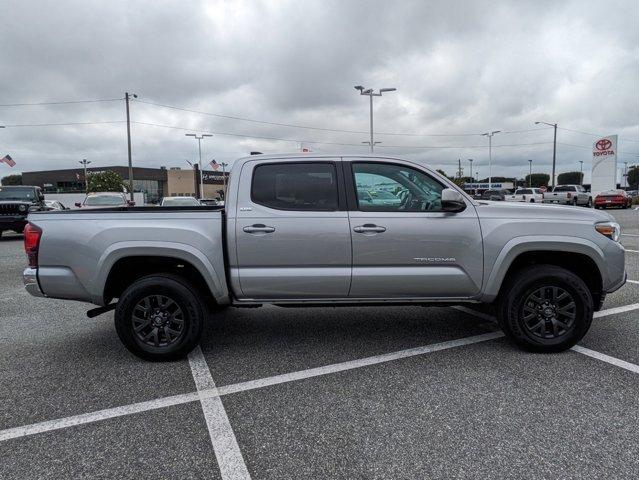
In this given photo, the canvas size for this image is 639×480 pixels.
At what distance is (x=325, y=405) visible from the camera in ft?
11.1

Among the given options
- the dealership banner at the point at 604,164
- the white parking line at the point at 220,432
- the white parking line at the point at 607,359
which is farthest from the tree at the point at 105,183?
the white parking line at the point at 607,359

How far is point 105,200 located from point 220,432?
17.0 meters

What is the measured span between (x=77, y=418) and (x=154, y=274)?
55.2 inches

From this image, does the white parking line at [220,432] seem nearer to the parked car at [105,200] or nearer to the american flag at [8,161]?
the parked car at [105,200]

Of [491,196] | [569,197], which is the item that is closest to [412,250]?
[491,196]

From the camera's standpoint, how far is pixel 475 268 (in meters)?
4.23

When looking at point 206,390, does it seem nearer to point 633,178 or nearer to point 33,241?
point 33,241

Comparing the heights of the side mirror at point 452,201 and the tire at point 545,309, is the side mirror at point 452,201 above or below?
above

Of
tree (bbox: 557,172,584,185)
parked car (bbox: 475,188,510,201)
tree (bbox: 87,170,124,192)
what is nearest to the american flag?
tree (bbox: 87,170,124,192)

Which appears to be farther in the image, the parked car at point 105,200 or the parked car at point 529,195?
the parked car at point 529,195

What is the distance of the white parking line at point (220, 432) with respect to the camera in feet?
8.63

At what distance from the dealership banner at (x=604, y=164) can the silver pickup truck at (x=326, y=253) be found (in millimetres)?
44681

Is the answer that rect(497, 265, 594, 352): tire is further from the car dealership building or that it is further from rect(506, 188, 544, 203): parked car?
the car dealership building

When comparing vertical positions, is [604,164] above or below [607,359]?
above
